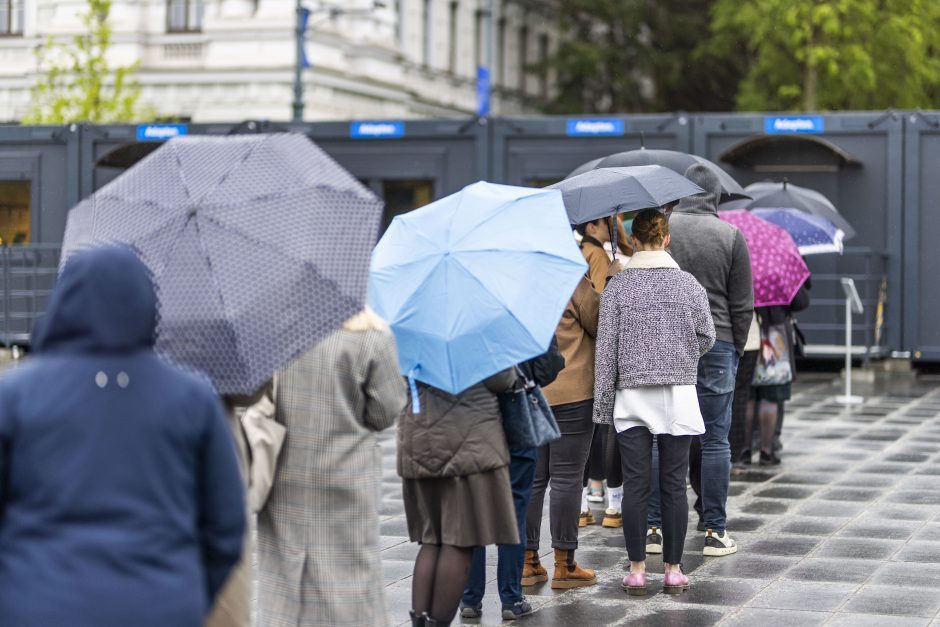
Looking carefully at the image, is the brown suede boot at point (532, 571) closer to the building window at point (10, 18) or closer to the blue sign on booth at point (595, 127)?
the blue sign on booth at point (595, 127)

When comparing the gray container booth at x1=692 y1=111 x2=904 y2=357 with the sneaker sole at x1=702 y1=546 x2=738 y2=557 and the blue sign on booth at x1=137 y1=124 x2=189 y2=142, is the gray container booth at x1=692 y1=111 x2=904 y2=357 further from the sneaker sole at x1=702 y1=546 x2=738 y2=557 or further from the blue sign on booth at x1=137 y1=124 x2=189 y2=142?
the sneaker sole at x1=702 y1=546 x2=738 y2=557

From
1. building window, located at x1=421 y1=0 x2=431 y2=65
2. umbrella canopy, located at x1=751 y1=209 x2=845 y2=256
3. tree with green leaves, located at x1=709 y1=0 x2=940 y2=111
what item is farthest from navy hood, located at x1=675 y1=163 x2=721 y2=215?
building window, located at x1=421 y1=0 x2=431 y2=65

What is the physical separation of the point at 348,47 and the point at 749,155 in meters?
18.5

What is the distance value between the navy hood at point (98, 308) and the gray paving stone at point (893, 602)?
4.62 m

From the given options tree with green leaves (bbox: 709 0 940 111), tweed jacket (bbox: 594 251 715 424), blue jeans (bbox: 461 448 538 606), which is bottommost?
blue jeans (bbox: 461 448 538 606)

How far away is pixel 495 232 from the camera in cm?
629

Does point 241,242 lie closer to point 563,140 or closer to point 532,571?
point 532,571

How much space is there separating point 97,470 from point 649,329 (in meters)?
4.27

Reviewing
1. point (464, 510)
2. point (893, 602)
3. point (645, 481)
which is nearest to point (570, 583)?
point (645, 481)

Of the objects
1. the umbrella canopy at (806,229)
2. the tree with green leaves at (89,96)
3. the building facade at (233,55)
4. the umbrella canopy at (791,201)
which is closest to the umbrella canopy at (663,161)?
the umbrella canopy at (806,229)

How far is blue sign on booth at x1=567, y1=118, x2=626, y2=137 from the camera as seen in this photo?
20344 mm

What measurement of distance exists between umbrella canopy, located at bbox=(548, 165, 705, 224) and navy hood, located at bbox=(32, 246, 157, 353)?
4.26m

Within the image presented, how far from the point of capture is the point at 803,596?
7430 millimetres

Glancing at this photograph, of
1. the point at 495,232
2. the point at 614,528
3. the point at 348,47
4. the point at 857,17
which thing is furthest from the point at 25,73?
the point at 495,232
